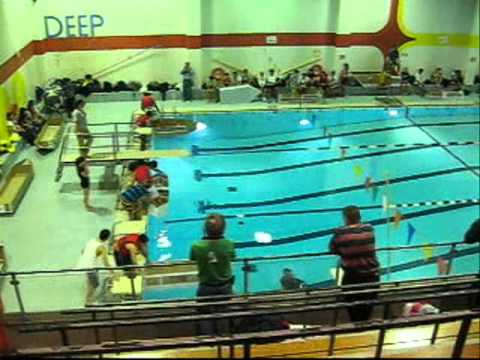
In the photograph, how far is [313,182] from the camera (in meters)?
9.42

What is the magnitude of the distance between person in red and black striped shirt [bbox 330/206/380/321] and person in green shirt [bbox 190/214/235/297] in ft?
2.60

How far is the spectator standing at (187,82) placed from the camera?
13945 mm

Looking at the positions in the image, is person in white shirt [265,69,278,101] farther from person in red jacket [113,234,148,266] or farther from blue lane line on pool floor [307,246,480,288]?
blue lane line on pool floor [307,246,480,288]

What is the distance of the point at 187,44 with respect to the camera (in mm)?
14195

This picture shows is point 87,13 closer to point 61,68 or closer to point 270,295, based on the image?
point 61,68

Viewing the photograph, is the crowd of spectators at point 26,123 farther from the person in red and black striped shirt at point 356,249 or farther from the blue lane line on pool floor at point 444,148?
the person in red and black striped shirt at point 356,249

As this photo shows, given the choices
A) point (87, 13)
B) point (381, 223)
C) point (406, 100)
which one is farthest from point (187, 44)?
point (381, 223)

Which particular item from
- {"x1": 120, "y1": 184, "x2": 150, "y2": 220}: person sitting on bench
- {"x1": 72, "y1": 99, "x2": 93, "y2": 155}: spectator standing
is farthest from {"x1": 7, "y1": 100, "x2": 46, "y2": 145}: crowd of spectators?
{"x1": 120, "y1": 184, "x2": 150, "y2": 220}: person sitting on bench

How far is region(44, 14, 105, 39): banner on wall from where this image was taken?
13.6 meters

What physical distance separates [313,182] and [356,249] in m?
5.36

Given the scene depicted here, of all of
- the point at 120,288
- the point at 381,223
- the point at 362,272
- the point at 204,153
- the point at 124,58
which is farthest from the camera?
the point at 124,58

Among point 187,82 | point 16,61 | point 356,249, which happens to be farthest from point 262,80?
point 356,249

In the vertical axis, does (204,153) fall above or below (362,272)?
below

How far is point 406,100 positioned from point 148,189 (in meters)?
7.80
